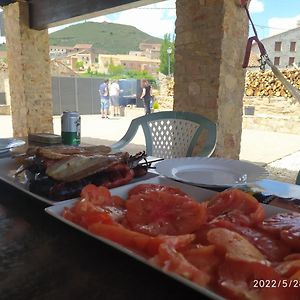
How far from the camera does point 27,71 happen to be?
445 cm

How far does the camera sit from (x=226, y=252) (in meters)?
0.39

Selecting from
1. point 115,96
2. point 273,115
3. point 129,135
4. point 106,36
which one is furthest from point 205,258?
point 106,36

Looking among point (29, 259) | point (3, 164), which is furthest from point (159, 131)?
point (29, 259)

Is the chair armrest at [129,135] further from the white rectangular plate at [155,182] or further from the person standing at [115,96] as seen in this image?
the person standing at [115,96]

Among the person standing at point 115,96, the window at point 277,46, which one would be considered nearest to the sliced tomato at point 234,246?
the person standing at point 115,96

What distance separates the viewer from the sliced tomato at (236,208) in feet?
1.65

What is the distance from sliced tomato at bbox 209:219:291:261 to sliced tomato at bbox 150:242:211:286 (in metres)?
0.10

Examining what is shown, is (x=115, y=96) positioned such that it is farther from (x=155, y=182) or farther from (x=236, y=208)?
(x=236, y=208)

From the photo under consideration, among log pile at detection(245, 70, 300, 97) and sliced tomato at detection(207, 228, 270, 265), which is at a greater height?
log pile at detection(245, 70, 300, 97)

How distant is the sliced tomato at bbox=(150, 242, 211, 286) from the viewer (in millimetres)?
364

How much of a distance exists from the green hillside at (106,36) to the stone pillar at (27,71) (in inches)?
1557

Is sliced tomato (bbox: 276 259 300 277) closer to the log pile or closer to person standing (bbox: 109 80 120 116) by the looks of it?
the log pile

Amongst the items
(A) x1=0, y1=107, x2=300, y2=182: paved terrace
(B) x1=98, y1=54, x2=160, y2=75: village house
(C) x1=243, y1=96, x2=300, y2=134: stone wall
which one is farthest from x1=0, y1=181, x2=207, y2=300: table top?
(B) x1=98, y1=54, x2=160, y2=75: village house

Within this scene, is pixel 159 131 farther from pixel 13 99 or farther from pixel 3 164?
pixel 13 99
